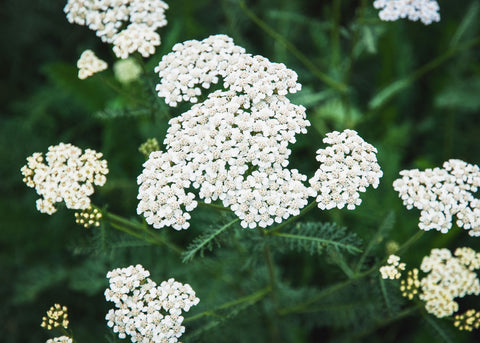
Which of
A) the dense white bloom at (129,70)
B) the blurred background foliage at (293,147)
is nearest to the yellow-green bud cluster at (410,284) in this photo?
the blurred background foliage at (293,147)

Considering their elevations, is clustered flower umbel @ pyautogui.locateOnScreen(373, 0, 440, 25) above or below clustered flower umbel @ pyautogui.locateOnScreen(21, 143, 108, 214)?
above

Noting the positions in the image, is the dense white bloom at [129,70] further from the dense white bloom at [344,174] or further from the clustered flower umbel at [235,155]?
the dense white bloom at [344,174]

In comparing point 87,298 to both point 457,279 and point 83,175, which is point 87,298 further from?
point 457,279

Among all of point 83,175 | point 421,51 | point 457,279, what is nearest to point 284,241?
point 457,279

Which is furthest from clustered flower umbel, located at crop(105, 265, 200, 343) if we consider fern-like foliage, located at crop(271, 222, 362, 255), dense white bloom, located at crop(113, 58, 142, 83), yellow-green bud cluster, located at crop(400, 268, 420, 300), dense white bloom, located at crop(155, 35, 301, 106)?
dense white bloom, located at crop(113, 58, 142, 83)

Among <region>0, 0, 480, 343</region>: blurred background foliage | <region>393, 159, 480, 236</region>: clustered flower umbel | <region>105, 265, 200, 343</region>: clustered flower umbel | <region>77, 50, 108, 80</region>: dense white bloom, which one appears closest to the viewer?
<region>105, 265, 200, 343</region>: clustered flower umbel

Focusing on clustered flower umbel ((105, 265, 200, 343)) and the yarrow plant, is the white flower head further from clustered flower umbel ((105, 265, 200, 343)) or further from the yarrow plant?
the yarrow plant
